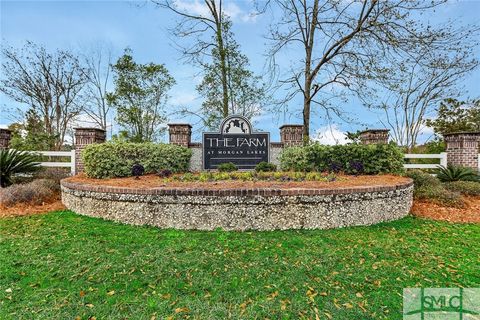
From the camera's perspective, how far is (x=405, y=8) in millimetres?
10234

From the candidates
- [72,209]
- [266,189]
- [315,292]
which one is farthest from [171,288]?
[72,209]

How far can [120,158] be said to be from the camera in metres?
6.67

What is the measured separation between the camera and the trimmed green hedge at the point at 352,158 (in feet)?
22.7

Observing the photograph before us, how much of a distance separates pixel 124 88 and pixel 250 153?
9015 millimetres

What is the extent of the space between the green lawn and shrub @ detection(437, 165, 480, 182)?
4515 millimetres

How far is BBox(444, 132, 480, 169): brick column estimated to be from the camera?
919cm

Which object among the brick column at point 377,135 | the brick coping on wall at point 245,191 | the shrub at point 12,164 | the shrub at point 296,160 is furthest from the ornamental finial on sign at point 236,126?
the shrub at point 12,164

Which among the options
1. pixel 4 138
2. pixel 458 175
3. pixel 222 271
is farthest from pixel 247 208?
pixel 4 138

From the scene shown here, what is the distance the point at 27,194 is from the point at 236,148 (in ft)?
18.3

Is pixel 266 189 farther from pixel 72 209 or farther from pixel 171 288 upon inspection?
pixel 72 209

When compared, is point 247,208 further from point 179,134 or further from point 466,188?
point 466,188

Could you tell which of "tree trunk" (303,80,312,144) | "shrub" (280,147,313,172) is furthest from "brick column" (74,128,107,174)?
"tree trunk" (303,80,312,144)

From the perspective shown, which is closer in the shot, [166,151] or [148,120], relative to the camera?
[166,151]

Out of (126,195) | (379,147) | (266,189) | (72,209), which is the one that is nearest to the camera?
(266,189)
